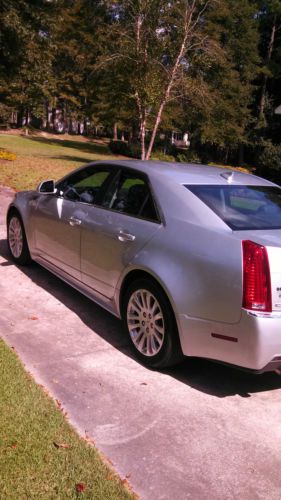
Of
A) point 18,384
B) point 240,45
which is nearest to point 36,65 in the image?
point 18,384

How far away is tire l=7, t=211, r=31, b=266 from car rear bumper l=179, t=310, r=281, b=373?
330 centimetres

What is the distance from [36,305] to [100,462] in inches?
108

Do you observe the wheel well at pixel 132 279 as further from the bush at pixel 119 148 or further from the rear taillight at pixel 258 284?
the bush at pixel 119 148

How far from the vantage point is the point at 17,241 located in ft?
21.6

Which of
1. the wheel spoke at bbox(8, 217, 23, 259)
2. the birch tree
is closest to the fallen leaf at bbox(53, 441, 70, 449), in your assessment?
the wheel spoke at bbox(8, 217, 23, 259)

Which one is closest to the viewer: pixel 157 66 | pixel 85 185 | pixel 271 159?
pixel 85 185

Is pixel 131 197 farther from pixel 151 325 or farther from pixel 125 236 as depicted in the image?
pixel 151 325

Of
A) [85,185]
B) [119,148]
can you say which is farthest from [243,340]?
[119,148]

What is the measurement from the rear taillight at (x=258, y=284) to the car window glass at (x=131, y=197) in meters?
→ 1.08

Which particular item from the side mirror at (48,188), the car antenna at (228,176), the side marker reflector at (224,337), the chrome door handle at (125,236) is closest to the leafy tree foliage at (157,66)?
the side mirror at (48,188)

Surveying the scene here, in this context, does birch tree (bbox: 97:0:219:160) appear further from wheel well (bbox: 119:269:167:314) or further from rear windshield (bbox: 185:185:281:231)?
wheel well (bbox: 119:269:167:314)

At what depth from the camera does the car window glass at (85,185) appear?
5.09 meters

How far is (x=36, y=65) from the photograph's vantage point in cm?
2023

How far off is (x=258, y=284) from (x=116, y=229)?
1.57 meters
